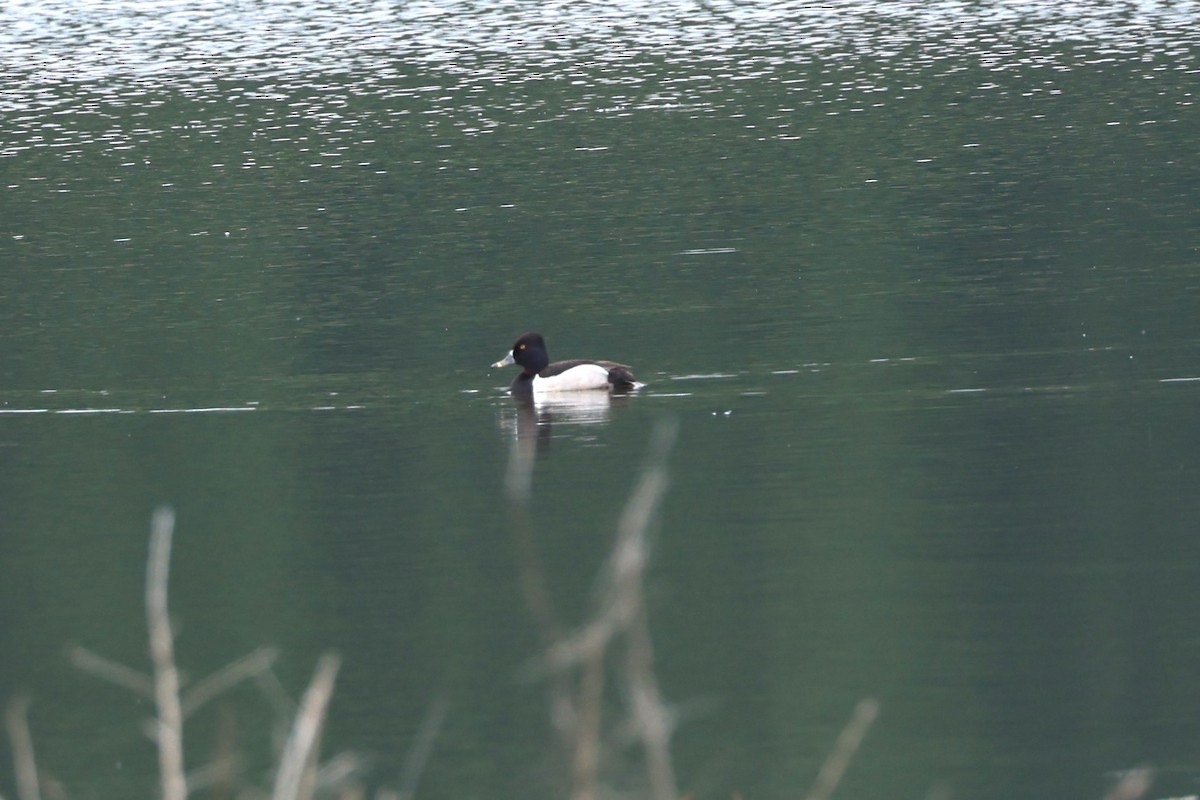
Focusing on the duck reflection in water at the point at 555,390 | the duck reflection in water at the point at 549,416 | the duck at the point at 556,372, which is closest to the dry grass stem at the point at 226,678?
the duck reflection in water at the point at 549,416

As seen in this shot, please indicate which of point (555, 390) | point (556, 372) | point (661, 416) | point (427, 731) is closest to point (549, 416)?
point (555, 390)

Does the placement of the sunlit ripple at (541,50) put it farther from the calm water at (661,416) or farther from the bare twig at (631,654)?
the bare twig at (631,654)

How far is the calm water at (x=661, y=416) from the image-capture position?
37.7ft

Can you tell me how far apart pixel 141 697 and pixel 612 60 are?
42835 millimetres

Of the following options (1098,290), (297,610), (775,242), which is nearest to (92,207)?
(775,242)

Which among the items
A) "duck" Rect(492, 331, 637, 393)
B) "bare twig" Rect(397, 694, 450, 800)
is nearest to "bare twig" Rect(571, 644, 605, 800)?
"bare twig" Rect(397, 694, 450, 800)

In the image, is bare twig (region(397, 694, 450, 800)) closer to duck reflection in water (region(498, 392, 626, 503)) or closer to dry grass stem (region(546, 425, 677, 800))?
dry grass stem (region(546, 425, 677, 800))

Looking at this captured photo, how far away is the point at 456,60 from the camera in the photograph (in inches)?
2195

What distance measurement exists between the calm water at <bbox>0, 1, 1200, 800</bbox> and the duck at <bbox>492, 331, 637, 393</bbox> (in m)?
0.34

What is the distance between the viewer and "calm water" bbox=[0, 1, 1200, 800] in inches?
452

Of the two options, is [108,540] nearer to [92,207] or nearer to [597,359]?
[597,359]

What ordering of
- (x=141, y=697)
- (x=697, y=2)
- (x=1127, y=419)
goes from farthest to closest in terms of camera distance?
(x=697, y=2)
(x=1127, y=419)
(x=141, y=697)

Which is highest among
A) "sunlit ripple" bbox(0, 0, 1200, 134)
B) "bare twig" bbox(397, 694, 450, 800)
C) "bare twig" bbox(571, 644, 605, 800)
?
"bare twig" bbox(571, 644, 605, 800)

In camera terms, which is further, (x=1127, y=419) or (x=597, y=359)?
(x=597, y=359)
